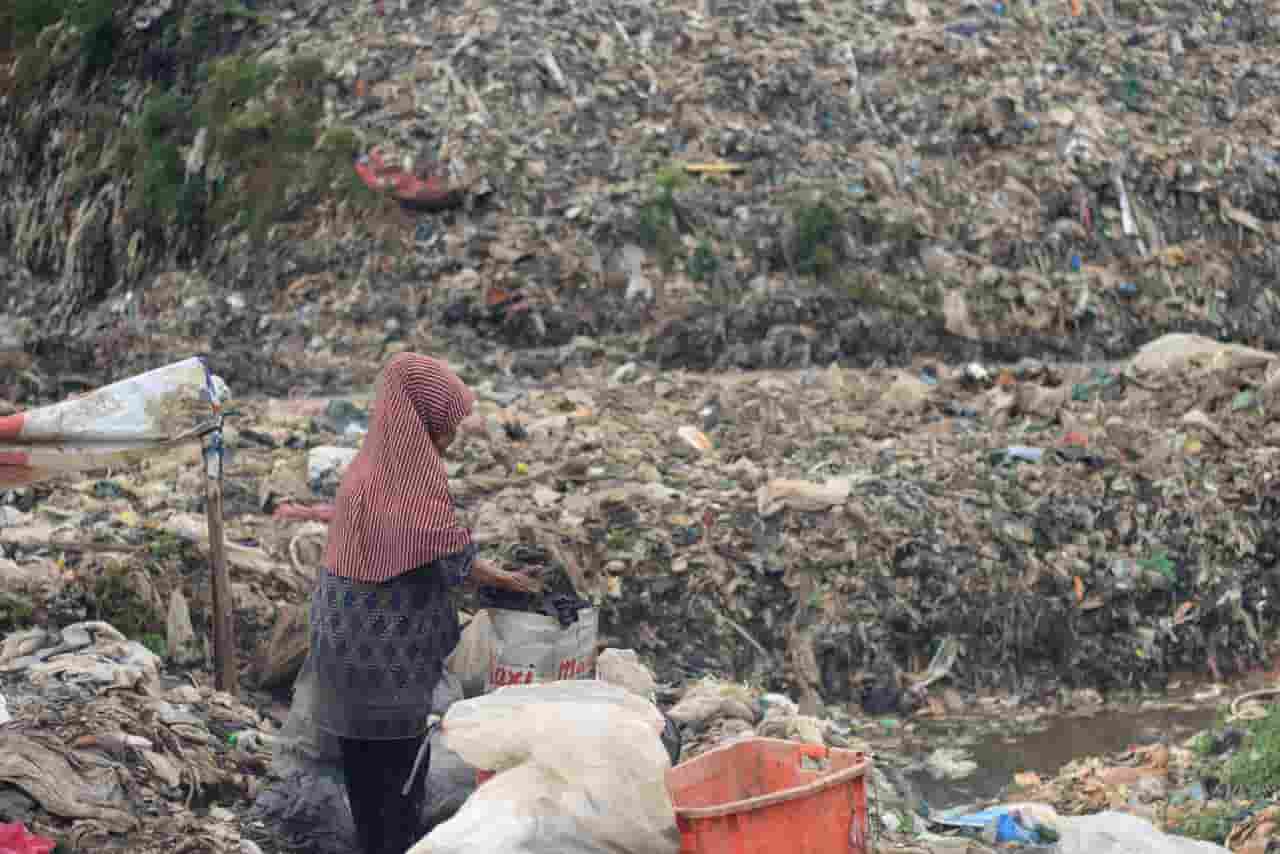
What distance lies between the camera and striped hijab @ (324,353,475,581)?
3166 millimetres

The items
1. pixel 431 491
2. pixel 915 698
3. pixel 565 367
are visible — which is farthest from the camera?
pixel 565 367

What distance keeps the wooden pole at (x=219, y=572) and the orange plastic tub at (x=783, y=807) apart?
203 centimetres

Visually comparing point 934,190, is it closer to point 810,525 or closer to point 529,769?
point 810,525

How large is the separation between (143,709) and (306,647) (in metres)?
1.02

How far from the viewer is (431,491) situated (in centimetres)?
320

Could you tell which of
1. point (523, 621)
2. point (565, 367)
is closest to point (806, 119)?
point (565, 367)

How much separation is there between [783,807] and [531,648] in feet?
3.92

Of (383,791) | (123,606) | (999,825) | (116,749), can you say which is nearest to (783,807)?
(383,791)

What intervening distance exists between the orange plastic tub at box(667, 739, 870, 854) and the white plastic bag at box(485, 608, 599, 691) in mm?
744

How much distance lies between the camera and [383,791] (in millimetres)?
3357

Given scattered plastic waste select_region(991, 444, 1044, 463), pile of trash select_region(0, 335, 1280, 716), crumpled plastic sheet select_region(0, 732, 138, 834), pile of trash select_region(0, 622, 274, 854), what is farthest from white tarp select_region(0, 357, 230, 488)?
scattered plastic waste select_region(991, 444, 1044, 463)

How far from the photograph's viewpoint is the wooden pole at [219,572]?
4.57m

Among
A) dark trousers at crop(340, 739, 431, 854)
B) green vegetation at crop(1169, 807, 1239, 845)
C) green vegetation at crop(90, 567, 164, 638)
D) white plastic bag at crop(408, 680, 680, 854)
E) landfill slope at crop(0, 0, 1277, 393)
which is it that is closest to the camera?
white plastic bag at crop(408, 680, 680, 854)

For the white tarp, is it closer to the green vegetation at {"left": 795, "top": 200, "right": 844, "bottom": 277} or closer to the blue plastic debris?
the blue plastic debris
